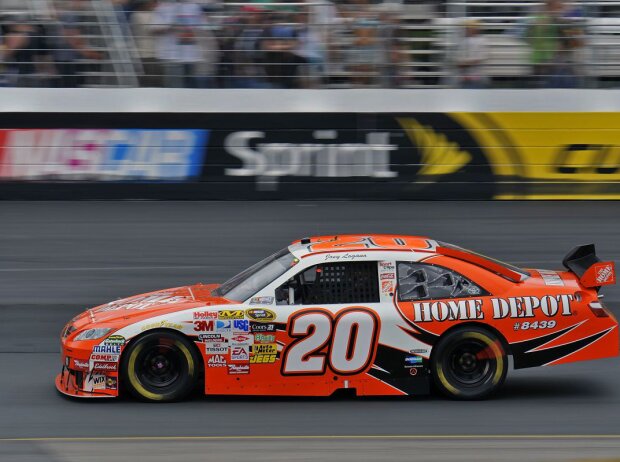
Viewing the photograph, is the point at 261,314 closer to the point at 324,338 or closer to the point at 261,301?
the point at 261,301

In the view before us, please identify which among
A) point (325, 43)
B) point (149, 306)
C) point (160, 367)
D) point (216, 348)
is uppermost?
point (325, 43)

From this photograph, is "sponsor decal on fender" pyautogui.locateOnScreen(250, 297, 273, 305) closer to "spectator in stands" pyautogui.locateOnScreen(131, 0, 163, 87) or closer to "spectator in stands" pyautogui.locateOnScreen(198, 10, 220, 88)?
"spectator in stands" pyautogui.locateOnScreen(198, 10, 220, 88)

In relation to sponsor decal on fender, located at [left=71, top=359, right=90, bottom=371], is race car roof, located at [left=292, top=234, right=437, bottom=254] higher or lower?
higher

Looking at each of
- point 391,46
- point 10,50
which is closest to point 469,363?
point 391,46

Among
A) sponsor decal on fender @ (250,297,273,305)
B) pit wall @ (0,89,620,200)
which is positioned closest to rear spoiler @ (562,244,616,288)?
sponsor decal on fender @ (250,297,273,305)

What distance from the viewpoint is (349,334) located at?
7.73 metres

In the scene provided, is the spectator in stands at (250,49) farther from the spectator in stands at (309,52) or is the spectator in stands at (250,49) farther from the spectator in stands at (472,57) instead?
the spectator in stands at (472,57)

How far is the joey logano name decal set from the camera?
7770 millimetres

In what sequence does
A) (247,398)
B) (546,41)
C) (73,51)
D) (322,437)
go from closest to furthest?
(322,437) → (247,398) → (546,41) → (73,51)

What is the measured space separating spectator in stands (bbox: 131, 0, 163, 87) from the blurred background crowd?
→ 0.02 m

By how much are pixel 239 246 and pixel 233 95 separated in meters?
3.55

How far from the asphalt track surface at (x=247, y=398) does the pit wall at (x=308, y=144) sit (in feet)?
1.23

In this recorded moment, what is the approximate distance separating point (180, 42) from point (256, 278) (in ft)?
29.2

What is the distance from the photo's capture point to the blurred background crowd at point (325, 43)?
16.2m
